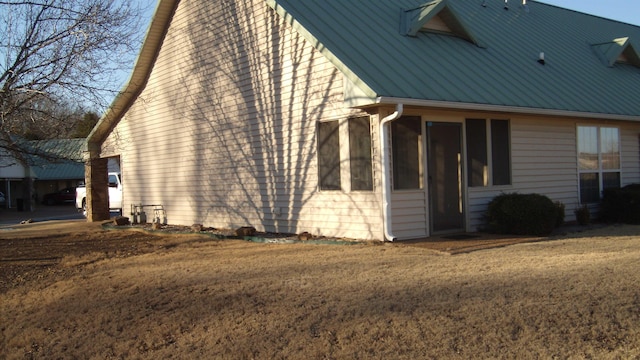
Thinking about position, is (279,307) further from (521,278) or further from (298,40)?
(298,40)

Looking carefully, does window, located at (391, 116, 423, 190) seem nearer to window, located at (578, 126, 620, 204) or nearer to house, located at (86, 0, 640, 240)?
house, located at (86, 0, 640, 240)

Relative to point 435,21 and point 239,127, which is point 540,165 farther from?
point 239,127

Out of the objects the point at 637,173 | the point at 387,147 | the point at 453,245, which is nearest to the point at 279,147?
the point at 387,147

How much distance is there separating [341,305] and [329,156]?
605 centimetres

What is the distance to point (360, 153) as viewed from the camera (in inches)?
471

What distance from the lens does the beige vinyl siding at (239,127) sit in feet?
41.6

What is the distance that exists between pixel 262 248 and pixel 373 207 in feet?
7.50

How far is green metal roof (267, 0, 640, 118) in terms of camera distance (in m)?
11.7

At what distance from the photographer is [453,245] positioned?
1077 cm

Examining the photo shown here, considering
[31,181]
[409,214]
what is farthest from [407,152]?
[31,181]

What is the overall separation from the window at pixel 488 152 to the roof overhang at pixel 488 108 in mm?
540

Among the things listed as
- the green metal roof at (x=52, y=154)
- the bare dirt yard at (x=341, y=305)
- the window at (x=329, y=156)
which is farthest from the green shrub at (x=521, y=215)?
the green metal roof at (x=52, y=154)

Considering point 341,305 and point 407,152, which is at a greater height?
point 407,152

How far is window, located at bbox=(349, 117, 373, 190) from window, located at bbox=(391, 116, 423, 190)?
48 centimetres
